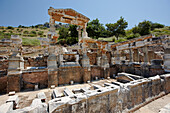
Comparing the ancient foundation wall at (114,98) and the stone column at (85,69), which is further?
the stone column at (85,69)

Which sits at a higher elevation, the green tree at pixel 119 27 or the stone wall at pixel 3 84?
the green tree at pixel 119 27

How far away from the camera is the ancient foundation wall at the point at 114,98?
7.25 feet

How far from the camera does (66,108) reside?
216 centimetres

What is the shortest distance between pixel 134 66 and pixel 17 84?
948cm

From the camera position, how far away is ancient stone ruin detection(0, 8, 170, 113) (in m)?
2.42

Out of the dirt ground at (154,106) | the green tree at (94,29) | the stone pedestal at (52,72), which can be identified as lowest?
the dirt ground at (154,106)

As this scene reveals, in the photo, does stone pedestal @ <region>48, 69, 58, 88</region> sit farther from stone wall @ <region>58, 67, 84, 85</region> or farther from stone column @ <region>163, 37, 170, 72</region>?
stone column @ <region>163, 37, 170, 72</region>

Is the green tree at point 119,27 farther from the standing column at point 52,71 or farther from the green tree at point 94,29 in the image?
the standing column at point 52,71

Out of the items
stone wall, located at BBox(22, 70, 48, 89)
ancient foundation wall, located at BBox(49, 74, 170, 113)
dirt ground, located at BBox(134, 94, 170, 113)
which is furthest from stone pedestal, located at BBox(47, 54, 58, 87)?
dirt ground, located at BBox(134, 94, 170, 113)

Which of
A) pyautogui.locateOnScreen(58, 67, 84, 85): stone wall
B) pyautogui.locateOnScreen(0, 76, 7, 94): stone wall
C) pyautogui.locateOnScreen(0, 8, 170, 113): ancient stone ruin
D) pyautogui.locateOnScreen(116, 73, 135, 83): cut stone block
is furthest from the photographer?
pyautogui.locateOnScreen(116, 73, 135, 83): cut stone block

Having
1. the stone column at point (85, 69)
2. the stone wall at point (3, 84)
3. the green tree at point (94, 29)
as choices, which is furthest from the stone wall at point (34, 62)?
the green tree at point (94, 29)

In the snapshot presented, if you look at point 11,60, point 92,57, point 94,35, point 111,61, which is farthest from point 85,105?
point 94,35

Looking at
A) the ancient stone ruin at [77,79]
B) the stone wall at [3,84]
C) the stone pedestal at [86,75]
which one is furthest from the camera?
the stone pedestal at [86,75]

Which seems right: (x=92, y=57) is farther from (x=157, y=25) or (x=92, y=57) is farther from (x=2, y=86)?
(x=157, y=25)
